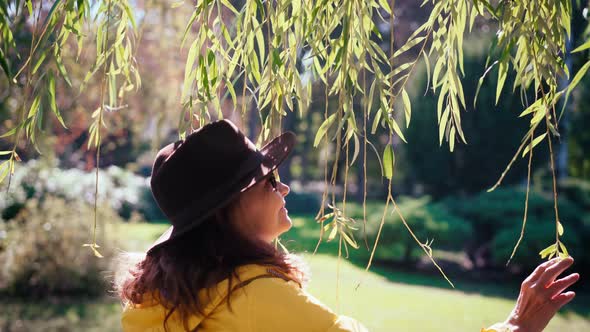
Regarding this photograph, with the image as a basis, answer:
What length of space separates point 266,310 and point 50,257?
6.40 metres

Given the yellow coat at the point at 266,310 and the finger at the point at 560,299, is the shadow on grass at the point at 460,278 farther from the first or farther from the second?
the yellow coat at the point at 266,310

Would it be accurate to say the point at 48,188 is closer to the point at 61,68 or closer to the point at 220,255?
the point at 61,68

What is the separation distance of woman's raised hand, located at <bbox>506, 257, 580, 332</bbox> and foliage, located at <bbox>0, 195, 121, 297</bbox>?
6123 millimetres

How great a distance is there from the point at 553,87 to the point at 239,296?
3.59 ft

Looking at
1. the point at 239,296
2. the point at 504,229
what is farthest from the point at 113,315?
the point at 239,296

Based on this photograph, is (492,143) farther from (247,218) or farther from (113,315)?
(247,218)

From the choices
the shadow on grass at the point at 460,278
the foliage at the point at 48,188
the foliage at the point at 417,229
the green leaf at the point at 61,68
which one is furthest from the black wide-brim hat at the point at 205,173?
the foliage at the point at 417,229

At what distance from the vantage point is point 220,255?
1.63 metres

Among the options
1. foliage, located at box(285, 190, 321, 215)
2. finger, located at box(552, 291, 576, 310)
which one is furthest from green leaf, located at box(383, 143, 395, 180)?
foliage, located at box(285, 190, 321, 215)

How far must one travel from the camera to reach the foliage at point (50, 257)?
284 inches

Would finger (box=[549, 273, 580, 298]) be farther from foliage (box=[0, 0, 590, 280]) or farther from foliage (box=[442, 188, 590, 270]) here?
foliage (box=[442, 188, 590, 270])

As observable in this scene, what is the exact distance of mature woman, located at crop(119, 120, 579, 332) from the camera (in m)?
1.56

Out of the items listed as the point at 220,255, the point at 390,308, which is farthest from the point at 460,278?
the point at 220,255

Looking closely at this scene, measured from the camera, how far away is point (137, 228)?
47.8 feet
